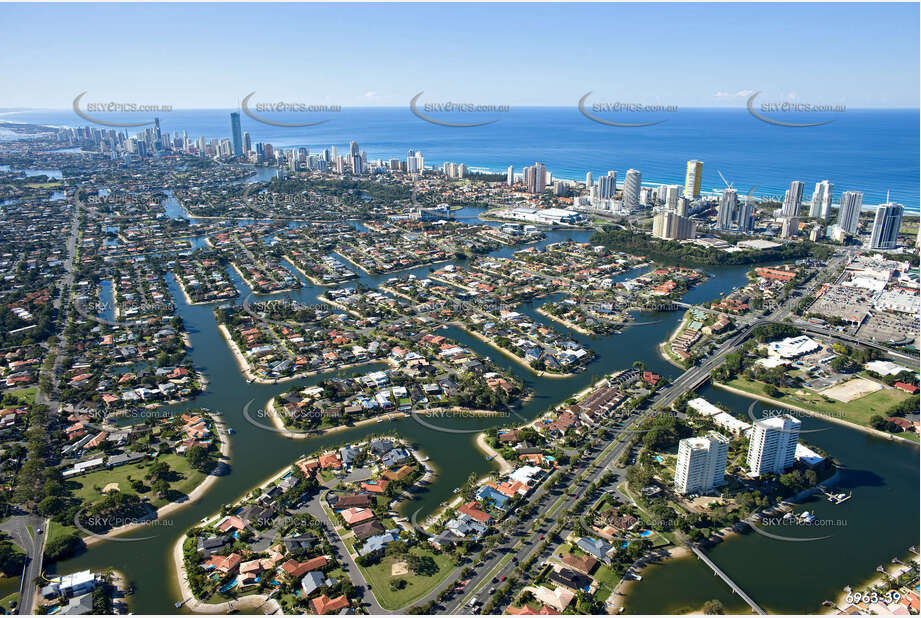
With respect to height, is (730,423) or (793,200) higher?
(793,200)

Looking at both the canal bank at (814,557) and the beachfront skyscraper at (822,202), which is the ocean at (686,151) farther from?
the canal bank at (814,557)

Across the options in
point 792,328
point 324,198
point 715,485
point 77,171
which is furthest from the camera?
point 77,171

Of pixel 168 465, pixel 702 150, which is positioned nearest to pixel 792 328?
pixel 168 465

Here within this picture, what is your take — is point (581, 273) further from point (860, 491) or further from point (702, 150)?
point (702, 150)

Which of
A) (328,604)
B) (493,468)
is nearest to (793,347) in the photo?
(493,468)

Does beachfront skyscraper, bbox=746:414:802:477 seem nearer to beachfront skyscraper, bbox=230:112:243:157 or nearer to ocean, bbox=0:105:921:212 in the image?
ocean, bbox=0:105:921:212

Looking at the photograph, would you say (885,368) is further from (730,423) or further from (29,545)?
(29,545)
